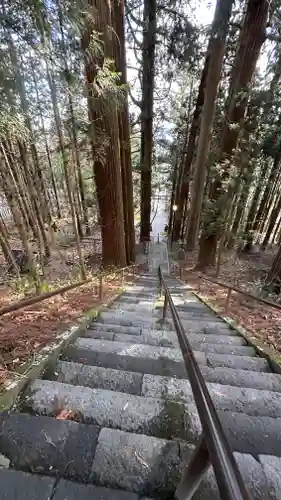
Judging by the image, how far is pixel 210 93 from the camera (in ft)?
27.9

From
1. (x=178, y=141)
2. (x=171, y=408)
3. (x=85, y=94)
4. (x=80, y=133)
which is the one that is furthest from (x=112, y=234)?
(x=178, y=141)

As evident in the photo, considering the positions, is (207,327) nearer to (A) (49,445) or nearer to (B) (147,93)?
(A) (49,445)

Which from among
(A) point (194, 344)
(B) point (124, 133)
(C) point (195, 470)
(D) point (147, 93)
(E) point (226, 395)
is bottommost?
(A) point (194, 344)

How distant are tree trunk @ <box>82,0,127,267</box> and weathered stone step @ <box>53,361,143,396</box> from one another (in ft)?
14.2

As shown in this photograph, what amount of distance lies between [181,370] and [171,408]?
1.97 ft

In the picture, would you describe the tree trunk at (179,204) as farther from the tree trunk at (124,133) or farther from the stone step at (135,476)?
the stone step at (135,476)

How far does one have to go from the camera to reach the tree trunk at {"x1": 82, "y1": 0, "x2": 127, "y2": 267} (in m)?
4.60

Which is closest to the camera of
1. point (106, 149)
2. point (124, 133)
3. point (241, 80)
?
point (106, 149)

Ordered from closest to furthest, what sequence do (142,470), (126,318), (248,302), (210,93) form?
(142,470) → (126,318) → (248,302) → (210,93)

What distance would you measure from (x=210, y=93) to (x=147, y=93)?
279 cm

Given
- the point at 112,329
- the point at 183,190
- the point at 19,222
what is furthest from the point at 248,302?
the point at 183,190

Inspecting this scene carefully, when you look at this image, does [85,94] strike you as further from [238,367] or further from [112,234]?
[238,367]

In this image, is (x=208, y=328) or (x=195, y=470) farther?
(x=208, y=328)

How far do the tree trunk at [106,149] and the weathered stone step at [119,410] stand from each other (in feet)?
14.9
